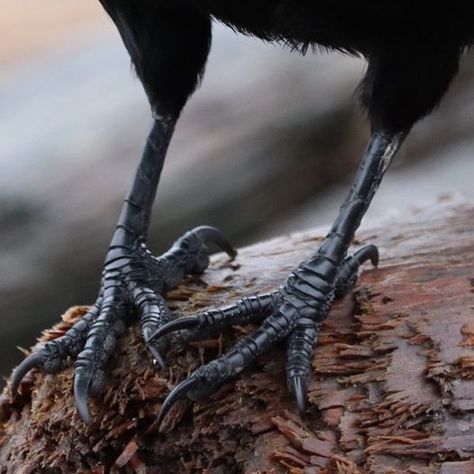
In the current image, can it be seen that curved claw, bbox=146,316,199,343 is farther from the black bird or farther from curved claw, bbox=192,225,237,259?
curved claw, bbox=192,225,237,259

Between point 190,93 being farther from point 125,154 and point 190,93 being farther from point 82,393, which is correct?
Answer: point 125,154

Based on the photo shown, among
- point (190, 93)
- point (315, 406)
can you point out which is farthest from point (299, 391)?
point (190, 93)

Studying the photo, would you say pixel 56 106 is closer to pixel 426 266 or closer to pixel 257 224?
pixel 257 224

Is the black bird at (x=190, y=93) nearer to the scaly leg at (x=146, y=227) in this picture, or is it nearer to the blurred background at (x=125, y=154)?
the scaly leg at (x=146, y=227)

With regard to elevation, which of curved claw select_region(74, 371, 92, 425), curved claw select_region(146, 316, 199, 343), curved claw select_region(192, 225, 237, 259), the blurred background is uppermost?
the blurred background

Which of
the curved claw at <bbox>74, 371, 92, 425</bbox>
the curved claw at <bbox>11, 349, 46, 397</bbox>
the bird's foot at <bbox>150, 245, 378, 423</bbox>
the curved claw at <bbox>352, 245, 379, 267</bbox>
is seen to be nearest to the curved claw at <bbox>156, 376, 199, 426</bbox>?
the bird's foot at <bbox>150, 245, 378, 423</bbox>

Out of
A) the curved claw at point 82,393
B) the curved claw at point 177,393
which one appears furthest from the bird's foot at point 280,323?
the curved claw at point 82,393

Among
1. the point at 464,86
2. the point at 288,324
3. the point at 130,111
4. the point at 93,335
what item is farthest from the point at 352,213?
the point at 464,86
